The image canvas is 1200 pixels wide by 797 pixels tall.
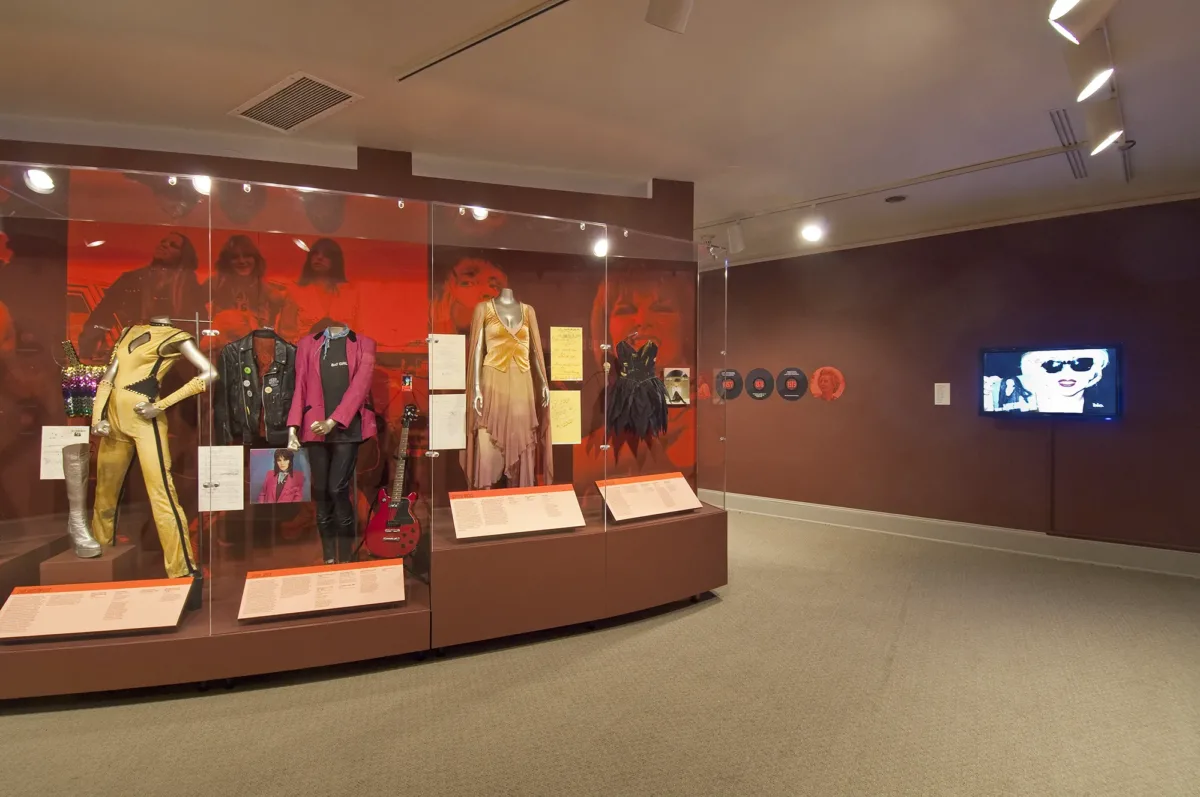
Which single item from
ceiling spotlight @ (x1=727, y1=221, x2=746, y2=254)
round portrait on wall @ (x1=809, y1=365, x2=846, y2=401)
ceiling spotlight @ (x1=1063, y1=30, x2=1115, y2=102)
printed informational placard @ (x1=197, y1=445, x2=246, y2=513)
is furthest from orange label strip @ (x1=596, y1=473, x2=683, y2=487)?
round portrait on wall @ (x1=809, y1=365, x2=846, y2=401)

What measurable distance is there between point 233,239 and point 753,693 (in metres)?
3.47

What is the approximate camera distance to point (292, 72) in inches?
117

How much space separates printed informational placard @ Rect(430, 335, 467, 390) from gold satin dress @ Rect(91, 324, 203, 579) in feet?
3.68

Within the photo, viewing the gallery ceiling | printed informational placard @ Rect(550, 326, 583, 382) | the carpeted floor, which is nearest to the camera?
the carpeted floor

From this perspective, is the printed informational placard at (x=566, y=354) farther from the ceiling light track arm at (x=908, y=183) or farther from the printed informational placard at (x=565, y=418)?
the ceiling light track arm at (x=908, y=183)

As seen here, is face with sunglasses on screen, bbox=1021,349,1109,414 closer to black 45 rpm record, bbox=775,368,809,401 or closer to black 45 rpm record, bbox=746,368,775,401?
black 45 rpm record, bbox=775,368,809,401

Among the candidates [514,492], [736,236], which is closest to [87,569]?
[514,492]

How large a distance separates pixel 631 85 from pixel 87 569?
3.55 m

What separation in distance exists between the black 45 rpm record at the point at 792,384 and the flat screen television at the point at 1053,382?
67.0 inches

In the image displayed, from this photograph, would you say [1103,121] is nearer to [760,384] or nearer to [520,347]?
[520,347]

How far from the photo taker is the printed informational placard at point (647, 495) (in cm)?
359

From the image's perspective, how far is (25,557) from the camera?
286 centimetres

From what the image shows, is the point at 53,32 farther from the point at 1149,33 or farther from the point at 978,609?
the point at 978,609

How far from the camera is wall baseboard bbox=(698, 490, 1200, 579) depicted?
4625mm
